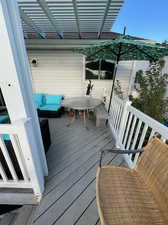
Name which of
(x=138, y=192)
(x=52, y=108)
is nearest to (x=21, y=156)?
(x=138, y=192)

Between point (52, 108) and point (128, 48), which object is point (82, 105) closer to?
point (52, 108)

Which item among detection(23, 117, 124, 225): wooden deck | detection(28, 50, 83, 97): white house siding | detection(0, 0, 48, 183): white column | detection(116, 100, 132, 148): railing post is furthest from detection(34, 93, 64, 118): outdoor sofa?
detection(0, 0, 48, 183): white column

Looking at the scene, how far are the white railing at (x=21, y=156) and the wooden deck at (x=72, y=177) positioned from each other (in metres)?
0.26

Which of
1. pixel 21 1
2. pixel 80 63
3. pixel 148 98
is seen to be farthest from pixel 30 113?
pixel 80 63

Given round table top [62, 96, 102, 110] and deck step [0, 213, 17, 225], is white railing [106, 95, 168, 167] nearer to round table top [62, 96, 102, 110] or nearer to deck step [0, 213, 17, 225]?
round table top [62, 96, 102, 110]

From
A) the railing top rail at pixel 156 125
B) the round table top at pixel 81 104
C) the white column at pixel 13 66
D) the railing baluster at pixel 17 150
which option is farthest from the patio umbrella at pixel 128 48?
the railing baluster at pixel 17 150

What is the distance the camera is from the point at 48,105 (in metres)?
4.53

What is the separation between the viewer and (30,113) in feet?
4.67

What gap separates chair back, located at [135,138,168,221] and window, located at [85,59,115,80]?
13.3 feet

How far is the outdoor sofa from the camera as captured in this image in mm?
4125

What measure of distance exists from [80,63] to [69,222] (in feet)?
15.5

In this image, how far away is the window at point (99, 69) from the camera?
4.68 m

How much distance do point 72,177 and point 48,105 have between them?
3.30 m

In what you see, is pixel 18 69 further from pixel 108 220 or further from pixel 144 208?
pixel 144 208
